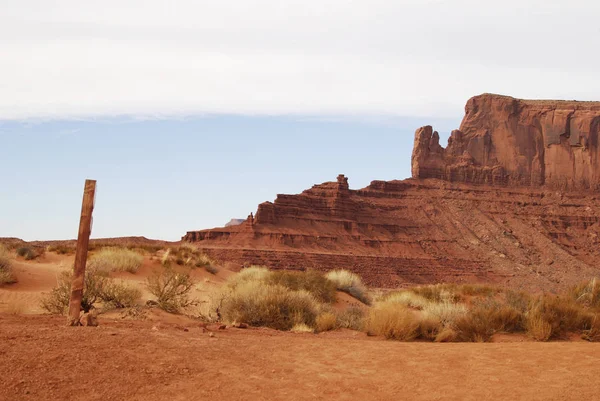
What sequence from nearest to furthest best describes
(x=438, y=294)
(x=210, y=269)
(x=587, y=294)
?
(x=587, y=294), (x=438, y=294), (x=210, y=269)

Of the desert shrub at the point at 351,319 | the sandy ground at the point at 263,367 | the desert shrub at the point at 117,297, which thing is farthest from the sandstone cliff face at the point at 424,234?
the sandy ground at the point at 263,367

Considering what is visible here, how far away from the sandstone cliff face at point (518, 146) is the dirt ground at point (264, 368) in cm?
9489

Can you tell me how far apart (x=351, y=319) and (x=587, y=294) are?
22.9ft

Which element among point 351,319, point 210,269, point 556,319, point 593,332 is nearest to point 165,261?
point 210,269

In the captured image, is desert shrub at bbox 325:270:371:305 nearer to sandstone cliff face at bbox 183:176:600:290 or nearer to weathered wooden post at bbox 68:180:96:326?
weathered wooden post at bbox 68:180:96:326

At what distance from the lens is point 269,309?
15.1 metres

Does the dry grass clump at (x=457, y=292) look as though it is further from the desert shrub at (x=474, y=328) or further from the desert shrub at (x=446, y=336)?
the desert shrub at (x=446, y=336)

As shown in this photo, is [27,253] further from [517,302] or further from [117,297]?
[517,302]

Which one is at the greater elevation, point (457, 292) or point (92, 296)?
point (457, 292)

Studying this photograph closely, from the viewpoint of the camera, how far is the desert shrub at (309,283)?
73.8 feet

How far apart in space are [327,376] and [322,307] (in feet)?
29.2

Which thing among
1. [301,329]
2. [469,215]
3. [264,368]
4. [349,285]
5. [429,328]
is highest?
[469,215]

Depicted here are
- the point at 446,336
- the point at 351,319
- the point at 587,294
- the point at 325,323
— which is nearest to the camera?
the point at 446,336

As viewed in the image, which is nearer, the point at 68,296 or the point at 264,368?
the point at 264,368
